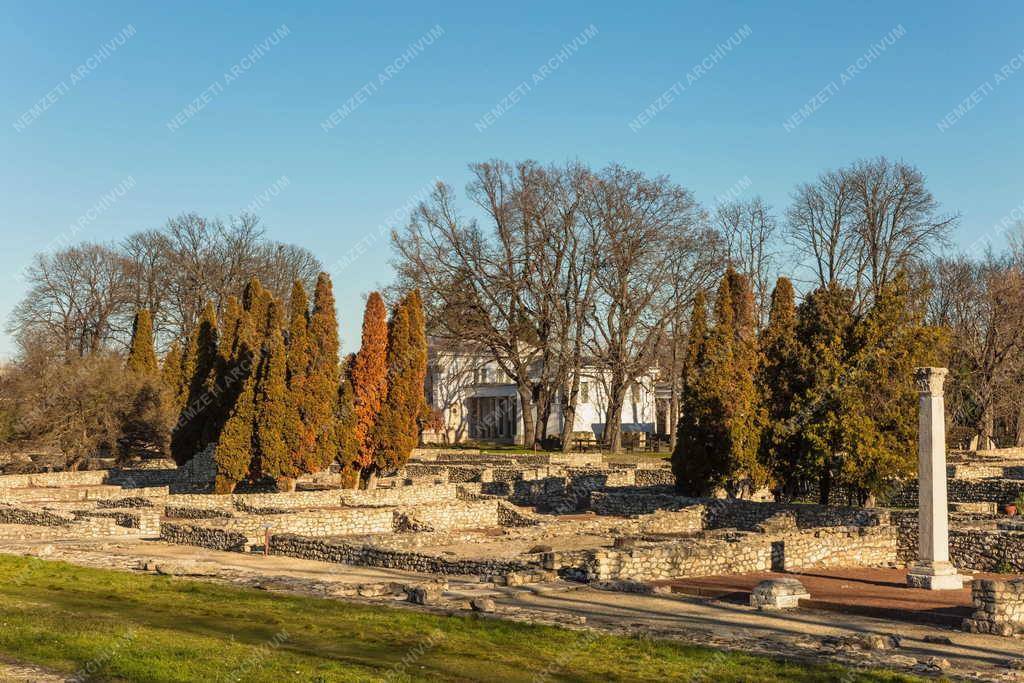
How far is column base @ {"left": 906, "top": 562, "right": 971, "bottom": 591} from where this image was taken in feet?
62.8

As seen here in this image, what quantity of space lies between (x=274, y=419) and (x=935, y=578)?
23859 mm

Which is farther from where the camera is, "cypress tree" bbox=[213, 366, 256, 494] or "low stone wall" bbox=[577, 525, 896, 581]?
"cypress tree" bbox=[213, 366, 256, 494]

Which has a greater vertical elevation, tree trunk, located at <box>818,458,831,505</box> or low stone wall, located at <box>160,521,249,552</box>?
tree trunk, located at <box>818,458,831,505</box>

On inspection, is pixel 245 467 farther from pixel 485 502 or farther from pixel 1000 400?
pixel 1000 400

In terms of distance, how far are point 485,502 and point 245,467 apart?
31.4 ft

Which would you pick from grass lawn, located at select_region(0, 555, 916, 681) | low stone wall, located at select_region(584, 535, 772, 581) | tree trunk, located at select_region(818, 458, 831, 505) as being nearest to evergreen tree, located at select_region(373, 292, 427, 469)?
tree trunk, located at select_region(818, 458, 831, 505)

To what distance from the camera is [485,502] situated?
32531mm

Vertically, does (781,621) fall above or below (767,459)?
below

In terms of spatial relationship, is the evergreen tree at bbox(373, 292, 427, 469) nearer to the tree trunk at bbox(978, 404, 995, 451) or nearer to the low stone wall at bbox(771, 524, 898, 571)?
the low stone wall at bbox(771, 524, 898, 571)

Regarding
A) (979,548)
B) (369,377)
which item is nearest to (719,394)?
(979,548)

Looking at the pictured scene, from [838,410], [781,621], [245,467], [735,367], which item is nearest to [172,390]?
[245,467]

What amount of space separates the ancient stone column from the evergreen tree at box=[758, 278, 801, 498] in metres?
9.90

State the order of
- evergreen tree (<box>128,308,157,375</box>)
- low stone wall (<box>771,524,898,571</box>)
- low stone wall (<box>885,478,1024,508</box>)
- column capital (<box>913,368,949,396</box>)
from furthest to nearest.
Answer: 1. evergreen tree (<box>128,308,157,375</box>)
2. low stone wall (<box>885,478,1024,508</box>)
3. low stone wall (<box>771,524,898,571</box>)
4. column capital (<box>913,368,949,396</box>)

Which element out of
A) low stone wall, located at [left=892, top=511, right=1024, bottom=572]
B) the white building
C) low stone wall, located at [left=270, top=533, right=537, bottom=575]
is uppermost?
the white building
